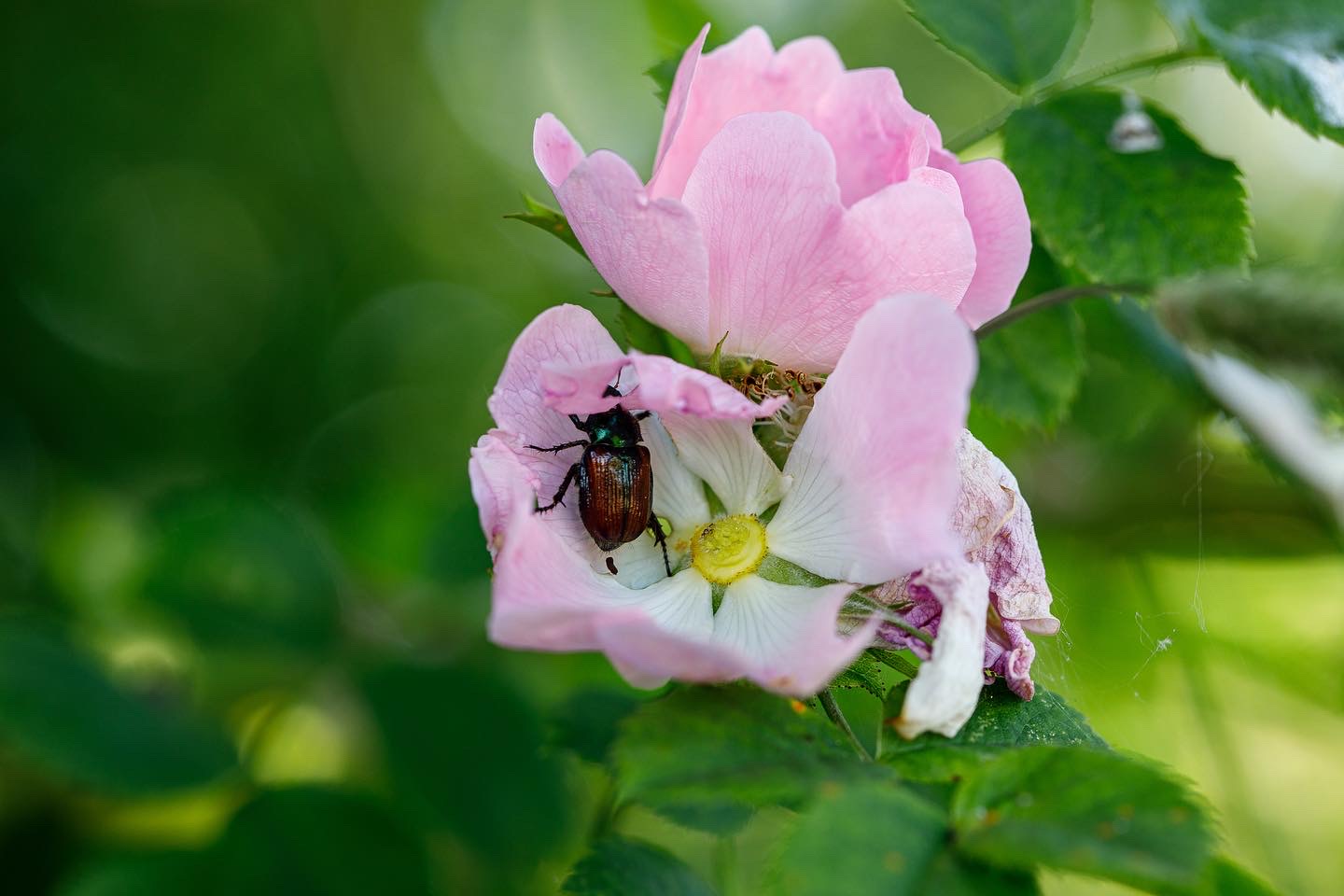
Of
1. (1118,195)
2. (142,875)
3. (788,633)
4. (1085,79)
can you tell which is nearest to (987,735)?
(788,633)

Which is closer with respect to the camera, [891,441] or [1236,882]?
[891,441]

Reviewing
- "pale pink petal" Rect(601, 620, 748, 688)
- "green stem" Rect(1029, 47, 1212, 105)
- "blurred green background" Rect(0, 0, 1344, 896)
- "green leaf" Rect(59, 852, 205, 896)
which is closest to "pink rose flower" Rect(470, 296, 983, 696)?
"pale pink petal" Rect(601, 620, 748, 688)

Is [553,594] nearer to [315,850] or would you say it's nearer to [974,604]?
[974,604]

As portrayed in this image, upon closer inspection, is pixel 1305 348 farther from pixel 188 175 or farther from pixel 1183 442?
pixel 188 175

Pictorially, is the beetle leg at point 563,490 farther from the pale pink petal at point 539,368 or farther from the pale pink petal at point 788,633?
the pale pink petal at point 788,633

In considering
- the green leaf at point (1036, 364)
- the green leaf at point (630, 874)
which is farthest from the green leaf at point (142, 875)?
the green leaf at point (1036, 364)

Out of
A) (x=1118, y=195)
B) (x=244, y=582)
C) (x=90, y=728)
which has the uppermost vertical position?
(x=1118, y=195)
